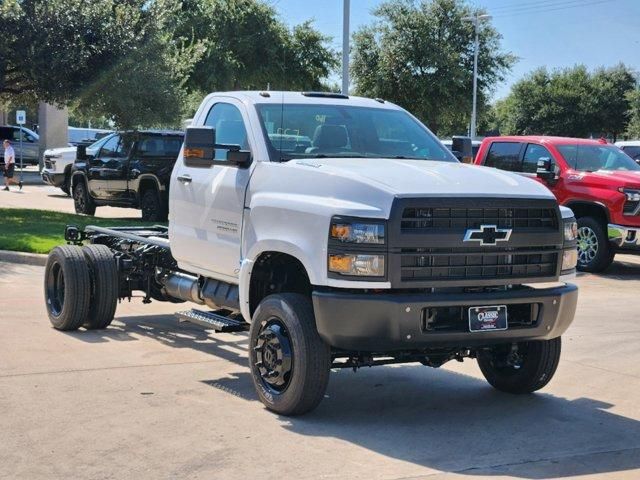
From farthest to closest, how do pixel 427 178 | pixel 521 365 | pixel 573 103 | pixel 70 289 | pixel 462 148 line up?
1. pixel 573 103
2. pixel 70 289
3. pixel 462 148
4. pixel 521 365
5. pixel 427 178

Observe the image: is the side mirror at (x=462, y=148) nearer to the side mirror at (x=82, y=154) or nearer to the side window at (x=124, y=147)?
the side window at (x=124, y=147)

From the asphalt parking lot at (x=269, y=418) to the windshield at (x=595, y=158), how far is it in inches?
270

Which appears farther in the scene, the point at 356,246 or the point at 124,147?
the point at 124,147

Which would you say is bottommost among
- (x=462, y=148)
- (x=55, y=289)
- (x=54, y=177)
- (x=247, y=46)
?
(x=55, y=289)

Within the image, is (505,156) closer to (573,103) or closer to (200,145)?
(200,145)

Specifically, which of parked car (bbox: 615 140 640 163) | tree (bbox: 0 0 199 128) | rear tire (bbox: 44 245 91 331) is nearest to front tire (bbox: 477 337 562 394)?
rear tire (bbox: 44 245 91 331)

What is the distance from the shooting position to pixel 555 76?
6781 cm

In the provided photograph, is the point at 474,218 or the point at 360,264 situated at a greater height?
the point at 474,218

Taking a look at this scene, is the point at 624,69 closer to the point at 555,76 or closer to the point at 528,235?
the point at 555,76

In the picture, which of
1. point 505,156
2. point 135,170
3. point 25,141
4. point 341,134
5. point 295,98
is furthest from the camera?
point 25,141

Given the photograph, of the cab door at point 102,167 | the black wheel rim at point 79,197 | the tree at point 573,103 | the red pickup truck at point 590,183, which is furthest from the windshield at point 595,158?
the tree at point 573,103

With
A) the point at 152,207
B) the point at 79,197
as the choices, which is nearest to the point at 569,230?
the point at 152,207

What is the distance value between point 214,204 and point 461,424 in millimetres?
2425

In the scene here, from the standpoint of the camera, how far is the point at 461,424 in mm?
6434
